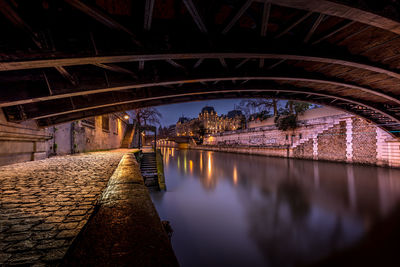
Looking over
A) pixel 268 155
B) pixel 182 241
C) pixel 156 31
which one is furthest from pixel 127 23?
pixel 268 155

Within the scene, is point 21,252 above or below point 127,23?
below

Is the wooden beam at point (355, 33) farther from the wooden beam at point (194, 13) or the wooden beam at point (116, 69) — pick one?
the wooden beam at point (116, 69)

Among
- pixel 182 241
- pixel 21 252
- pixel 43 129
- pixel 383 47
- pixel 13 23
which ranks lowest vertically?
pixel 182 241

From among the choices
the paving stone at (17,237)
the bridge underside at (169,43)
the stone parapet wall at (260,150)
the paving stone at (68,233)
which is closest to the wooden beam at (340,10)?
the bridge underside at (169,43)

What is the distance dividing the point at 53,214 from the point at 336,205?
9.26 m

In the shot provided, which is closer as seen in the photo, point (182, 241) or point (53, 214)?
point (53, 214)

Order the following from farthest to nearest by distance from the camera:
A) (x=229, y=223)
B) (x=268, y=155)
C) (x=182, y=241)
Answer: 1. (x=268, y=155)
2. (x=229, y=223)
3. (x=182, y=241)

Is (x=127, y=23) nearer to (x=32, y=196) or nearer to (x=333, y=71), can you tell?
(x=32, y=196)

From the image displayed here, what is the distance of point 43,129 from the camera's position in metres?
7.84

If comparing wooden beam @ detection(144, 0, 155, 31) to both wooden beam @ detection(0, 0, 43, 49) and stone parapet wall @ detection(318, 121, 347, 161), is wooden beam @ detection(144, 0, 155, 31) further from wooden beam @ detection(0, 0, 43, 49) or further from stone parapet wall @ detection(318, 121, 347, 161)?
stone parapet wall @ detection(318, 121, 347, 161)

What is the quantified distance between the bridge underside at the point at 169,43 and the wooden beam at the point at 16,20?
0.02m

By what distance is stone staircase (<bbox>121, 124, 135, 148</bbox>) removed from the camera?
22406 millimetres

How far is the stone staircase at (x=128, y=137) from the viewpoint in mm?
22406

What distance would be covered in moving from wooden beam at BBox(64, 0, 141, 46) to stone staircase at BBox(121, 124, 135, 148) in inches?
800
